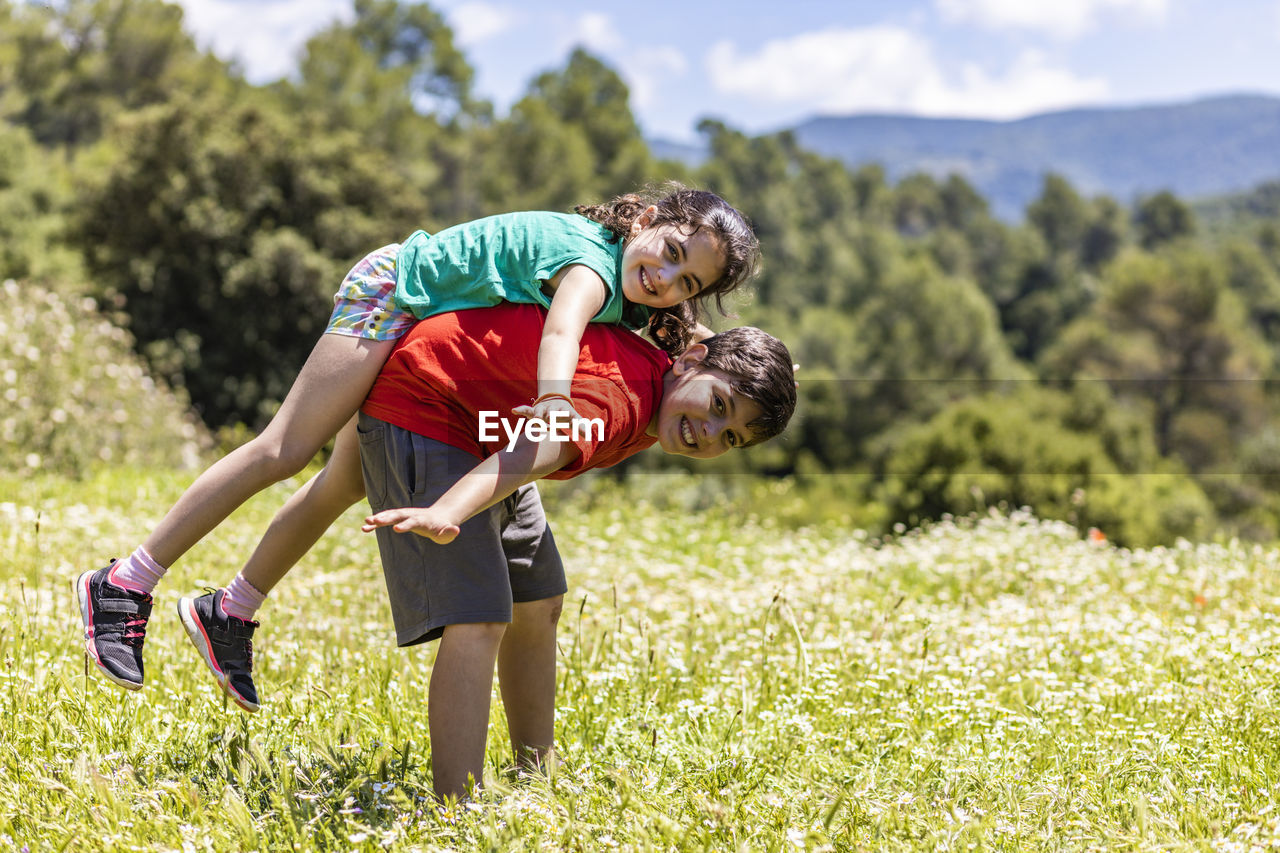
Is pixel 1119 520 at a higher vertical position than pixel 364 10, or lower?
lower

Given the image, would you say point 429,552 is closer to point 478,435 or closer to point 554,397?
point 478,435

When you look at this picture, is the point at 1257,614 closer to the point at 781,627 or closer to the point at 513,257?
the point at 781,627

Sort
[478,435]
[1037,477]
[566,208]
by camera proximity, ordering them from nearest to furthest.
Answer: [478,435] → [566,208] → [1037,477]

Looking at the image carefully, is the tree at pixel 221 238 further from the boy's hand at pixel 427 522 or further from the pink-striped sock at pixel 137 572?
the boy's hand at pixel 427 522

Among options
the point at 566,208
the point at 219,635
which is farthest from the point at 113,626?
the point at 566,208

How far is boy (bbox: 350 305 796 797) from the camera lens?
267cm

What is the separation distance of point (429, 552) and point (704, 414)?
0.75 m

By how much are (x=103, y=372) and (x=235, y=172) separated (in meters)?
14.4

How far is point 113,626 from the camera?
9.46 feet

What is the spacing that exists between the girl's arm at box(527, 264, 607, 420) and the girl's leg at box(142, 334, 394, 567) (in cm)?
50

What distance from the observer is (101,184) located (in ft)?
76.3

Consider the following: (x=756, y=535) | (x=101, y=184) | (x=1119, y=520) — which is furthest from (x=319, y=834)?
(x=101, y=184)

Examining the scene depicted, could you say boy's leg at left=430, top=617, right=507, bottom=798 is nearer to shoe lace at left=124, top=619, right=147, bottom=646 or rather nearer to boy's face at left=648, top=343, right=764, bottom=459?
boy's face at left=648, top=343, right=764, bottom=459

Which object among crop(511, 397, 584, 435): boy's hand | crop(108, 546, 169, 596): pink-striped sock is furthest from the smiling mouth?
crop(108, 546, 169, 596): pink-striped sock
